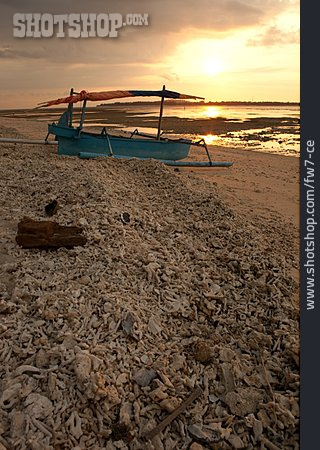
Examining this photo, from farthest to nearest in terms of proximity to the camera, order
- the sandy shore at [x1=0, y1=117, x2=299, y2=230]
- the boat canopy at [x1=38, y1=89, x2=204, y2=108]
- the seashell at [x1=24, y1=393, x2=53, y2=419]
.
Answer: the boat canopy at [x1=38, y1=89, x2=204, y2=108]
the sandy shore at [x1=0, y1=117, x2=299, y2=230]
the seashell at [x1=24, y1=393, x2=53, y2=419]

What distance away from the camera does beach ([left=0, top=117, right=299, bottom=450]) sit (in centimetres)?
293

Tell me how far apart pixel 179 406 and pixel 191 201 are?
196 inches

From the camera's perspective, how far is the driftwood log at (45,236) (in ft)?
16.1

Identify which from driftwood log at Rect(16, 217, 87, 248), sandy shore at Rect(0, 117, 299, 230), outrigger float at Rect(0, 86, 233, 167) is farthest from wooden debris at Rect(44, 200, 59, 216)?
outrigger float at Rect(0, 86, 233, 167)

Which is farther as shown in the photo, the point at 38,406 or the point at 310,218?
the point at 310,218

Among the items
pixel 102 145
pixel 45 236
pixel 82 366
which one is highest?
pixel 102 145

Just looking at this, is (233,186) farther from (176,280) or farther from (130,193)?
(176,280)

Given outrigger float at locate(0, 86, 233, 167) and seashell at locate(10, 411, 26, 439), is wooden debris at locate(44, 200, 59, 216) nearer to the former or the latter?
seashell at locate(10, 411, 26, 439)

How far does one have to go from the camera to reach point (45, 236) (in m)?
4.91

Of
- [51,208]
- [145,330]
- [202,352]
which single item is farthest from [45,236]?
[202,352]

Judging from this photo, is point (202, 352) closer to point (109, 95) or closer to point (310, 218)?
point (310, 218)

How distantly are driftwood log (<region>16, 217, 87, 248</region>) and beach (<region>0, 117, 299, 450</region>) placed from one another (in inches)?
4.7

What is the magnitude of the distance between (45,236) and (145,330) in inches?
79.4

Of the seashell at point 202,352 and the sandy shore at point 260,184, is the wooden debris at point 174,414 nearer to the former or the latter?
the seashell at point 202,352
